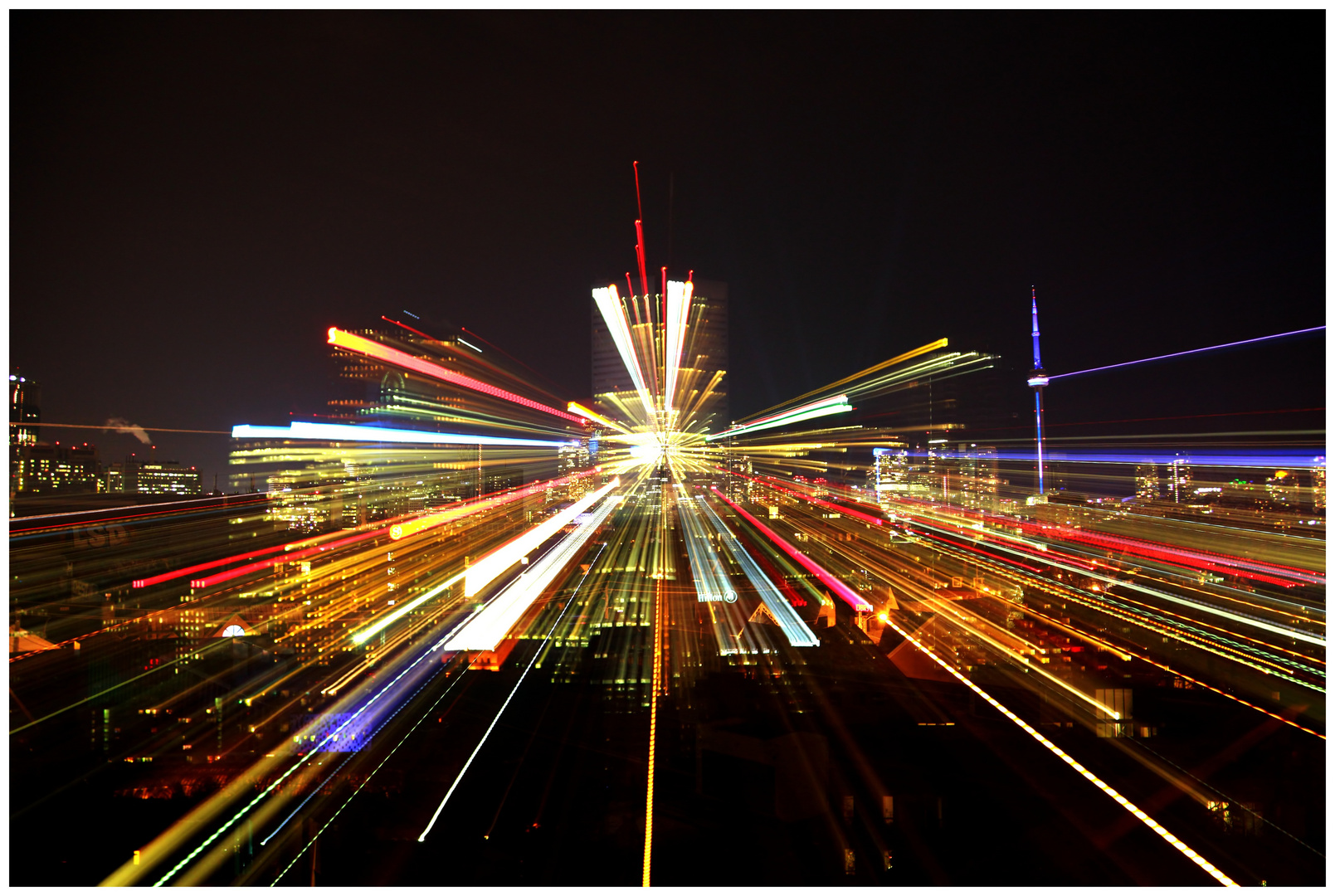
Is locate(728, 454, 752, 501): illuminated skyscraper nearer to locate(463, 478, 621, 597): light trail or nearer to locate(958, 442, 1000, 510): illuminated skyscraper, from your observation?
locate(463, 478, 621, 597): light trail

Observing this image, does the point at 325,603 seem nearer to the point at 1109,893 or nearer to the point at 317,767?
the point at 317,767

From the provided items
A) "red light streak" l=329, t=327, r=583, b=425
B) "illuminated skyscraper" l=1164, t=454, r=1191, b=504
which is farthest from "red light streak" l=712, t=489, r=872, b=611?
"red light streak" l=329, t=327, r=583, b=425

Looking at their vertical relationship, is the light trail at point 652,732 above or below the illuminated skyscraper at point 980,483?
below

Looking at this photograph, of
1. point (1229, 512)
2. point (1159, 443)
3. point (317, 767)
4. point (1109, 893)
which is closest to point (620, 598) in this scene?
point (317, 767)

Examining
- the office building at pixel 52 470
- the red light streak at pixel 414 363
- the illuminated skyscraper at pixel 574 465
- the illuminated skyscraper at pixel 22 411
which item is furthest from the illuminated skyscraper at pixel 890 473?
the illuminated skyscraper at pixel 22 411

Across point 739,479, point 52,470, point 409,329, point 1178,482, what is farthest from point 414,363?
point 739,479

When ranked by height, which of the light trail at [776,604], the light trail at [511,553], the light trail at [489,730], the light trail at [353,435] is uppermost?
the light trail at [353,435]

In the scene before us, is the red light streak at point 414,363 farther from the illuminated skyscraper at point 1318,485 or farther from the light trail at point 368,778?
the illuminated skyscraper at point 1318,485
